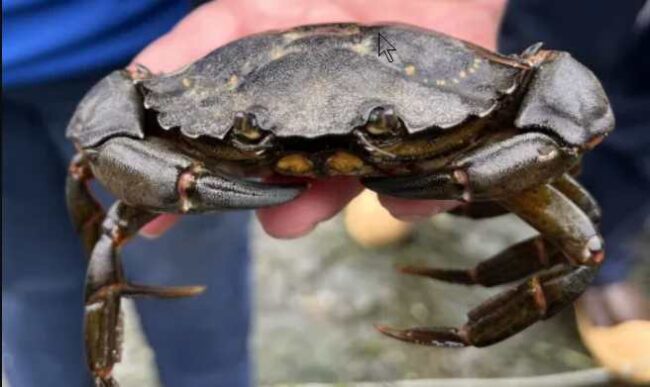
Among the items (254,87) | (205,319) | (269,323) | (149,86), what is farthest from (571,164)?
(269,323)

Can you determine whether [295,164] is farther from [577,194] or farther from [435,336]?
[577,194]

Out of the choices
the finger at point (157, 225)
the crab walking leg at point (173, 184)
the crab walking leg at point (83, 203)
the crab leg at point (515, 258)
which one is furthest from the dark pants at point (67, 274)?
the crab leg at point (515, 258)

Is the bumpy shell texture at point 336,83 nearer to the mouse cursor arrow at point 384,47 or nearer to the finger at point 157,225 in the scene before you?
the mouse cursor arrow at point 384,47

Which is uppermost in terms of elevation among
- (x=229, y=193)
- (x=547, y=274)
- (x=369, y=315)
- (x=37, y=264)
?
(x=229, y=193)

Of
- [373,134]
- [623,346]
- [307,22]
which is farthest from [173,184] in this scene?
[623,346]

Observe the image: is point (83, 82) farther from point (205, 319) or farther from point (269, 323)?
point (269, 323)

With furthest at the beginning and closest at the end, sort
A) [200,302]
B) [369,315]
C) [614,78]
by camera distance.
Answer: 1. [369,315]
2. [614,78]
3. [200,302]

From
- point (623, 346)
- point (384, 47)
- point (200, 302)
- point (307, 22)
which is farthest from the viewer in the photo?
point (623, 346)
